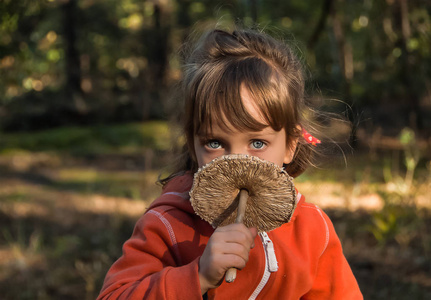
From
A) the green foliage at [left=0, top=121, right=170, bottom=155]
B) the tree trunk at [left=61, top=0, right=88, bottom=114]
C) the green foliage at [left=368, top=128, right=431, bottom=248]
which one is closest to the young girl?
the green foliage at [left=368, top=128, right=431, bottom=248]

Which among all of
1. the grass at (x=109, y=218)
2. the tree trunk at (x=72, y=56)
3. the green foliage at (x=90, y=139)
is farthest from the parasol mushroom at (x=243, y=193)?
the tree trunk at (x=72, y=56)

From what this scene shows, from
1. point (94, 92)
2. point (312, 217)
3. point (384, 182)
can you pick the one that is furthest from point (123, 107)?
point (312, 217)

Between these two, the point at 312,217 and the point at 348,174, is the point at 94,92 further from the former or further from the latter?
the point at 312,217

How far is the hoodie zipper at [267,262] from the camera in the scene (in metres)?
1.69

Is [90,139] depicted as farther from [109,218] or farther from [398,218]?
[398,218]

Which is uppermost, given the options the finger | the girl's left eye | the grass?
the girl's left eye

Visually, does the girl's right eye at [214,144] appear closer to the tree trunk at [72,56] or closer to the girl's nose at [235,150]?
the girl's nose at [235,150]

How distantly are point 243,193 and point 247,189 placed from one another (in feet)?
0.08

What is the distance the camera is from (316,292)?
1.88 m

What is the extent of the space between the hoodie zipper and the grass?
0.85 meters

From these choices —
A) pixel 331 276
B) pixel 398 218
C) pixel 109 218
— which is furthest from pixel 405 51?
pixel 331 276

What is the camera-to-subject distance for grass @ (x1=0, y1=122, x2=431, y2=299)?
395 centimetres

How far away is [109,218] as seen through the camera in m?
5.45

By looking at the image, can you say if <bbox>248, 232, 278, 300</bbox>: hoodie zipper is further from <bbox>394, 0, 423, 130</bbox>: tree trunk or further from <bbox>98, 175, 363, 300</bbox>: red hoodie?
<bbox>394, 0, 423, 130</bbox>: tree trunk
